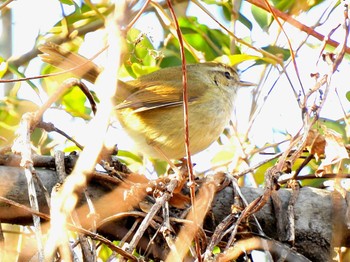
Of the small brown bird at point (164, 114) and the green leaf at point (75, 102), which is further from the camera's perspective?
the small brown bird at point (164, 114)

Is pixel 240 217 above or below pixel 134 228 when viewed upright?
above

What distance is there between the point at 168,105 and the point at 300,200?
4.86 ft

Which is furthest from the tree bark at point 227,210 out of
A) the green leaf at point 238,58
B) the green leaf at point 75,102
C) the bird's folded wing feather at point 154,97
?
the bird's folded wing feather at point 154,97

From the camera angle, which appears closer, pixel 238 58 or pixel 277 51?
pixel 238 58

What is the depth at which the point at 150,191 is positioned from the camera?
7.94 feet

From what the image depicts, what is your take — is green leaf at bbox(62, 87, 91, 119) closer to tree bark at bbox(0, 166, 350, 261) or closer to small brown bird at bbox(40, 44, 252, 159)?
small brown bird at bbox(40, 44, 252, 159)

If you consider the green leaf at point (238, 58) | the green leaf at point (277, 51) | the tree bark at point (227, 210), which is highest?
the green leaf at point (277, 51)

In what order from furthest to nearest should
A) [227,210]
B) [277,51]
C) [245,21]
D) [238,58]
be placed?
[245,21] < [277,51] < [238,58] < [227,210]

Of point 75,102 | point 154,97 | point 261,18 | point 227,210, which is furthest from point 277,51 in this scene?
point 227,210

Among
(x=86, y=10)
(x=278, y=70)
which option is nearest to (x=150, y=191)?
(x=278, y=70)

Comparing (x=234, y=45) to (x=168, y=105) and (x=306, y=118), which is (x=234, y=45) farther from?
(x=306, y=118)

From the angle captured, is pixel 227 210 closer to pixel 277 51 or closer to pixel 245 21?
pixel 277 51

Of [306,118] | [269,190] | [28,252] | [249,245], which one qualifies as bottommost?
[28,252]

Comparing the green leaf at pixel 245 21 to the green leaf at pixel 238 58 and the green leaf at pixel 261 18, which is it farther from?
the green leaf at pixel 238 58
